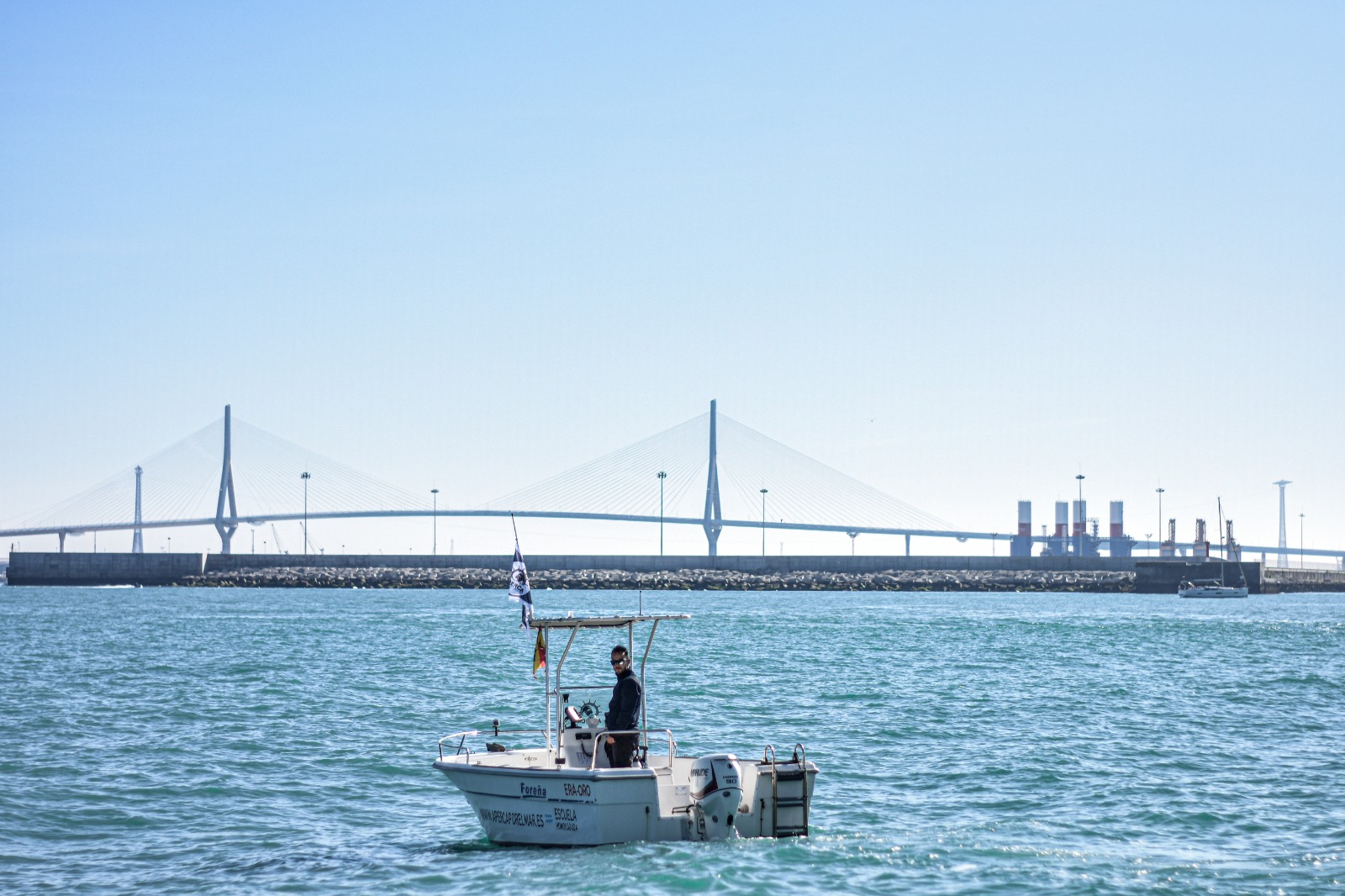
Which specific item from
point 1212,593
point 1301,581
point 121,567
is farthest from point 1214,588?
point 121,567

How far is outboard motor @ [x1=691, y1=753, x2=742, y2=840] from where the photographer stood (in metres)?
14.1

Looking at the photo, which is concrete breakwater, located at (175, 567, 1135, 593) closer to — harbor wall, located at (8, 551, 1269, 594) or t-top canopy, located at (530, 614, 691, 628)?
harbor wall, located at (8, 551, 1269, 594)

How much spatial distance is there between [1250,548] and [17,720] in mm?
175861

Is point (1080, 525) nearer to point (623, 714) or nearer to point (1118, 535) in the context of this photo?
point (1118, 535)

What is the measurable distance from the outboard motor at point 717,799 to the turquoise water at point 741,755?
0.87 ft

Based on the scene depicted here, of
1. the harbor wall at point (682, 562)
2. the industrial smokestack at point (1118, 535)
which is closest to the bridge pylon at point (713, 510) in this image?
the harbor wall at point (682, 562)

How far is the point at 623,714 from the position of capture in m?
14.7

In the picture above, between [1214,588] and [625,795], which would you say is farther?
[1214,588]

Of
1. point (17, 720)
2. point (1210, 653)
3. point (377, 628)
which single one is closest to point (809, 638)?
point (1210, 653)

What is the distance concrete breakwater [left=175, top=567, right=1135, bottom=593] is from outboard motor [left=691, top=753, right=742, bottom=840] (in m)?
91.0

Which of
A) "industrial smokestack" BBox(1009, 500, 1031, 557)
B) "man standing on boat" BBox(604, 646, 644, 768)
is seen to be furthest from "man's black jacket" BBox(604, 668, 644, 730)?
"industrial smokestack" BBox(1009, 500, 1031, 557)

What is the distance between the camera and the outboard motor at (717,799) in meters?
14.1

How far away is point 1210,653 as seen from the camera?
1695 inches

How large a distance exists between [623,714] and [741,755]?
17.9 ft
